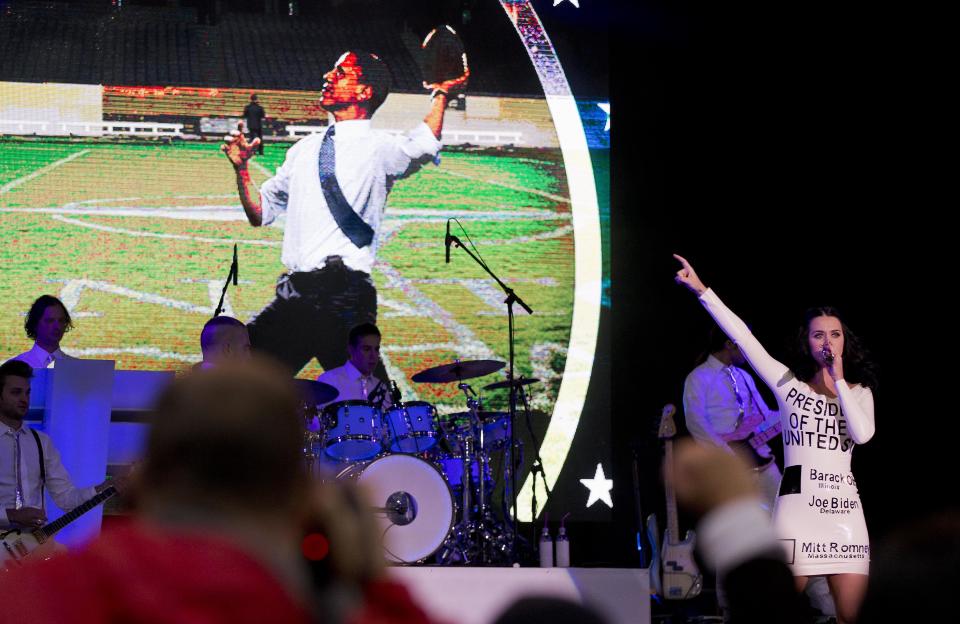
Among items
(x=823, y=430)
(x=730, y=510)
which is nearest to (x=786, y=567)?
(x=730, y=510)

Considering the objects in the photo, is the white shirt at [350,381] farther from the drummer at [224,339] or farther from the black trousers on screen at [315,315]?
the drummer at [224,339]

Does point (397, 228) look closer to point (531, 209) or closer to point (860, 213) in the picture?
point (531, 209)

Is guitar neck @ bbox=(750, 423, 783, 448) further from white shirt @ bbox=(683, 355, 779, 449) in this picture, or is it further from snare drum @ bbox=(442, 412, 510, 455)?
snare drum @ bbox=(442, 412, 510, 455)

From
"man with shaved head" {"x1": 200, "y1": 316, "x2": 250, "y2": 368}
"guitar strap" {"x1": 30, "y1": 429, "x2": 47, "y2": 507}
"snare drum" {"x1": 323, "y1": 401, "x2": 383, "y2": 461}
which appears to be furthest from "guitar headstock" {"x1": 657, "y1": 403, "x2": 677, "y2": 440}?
"guitar strap" {"x1": 30, "y1": 429, "x2": 47, "y2": 507}

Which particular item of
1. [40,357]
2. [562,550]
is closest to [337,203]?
[40,357]

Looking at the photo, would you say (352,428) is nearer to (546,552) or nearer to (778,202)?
(546,552)

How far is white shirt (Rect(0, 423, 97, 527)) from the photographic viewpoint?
17.6 ft

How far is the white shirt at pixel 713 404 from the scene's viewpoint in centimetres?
676

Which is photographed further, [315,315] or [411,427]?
[315,315]

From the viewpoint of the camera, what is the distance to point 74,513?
5.33 meters

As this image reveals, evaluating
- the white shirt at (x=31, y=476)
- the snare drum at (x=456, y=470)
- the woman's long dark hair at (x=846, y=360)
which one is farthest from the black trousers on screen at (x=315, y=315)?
the woman's long dark hair at (x=846, y=360)

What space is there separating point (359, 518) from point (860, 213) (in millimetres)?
7444

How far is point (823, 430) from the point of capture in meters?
4.75

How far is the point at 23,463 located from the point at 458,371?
8.15ft
